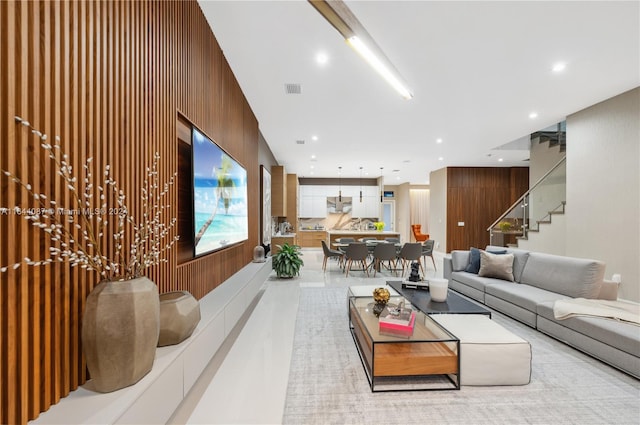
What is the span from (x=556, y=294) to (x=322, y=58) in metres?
3.97

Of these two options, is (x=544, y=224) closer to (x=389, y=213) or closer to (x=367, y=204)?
(x=367, y=204)

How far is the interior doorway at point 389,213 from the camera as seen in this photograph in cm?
1409

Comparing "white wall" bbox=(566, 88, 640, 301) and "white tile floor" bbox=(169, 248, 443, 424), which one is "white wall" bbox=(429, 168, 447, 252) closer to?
"white wall" bbox=(566, 88, 640, 301)

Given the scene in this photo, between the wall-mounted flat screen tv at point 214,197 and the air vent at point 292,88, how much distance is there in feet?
4.22

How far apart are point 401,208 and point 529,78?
10452 millimetres

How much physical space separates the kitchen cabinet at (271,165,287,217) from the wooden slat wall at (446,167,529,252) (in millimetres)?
5710

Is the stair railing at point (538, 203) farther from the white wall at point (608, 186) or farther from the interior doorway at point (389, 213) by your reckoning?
the interior doorway at point (389, 213)

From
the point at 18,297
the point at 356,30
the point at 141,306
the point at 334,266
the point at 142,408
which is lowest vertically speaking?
the point at 334,266

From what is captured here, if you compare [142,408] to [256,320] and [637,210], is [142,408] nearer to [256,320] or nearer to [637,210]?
[256,320]

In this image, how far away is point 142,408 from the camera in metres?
1.23

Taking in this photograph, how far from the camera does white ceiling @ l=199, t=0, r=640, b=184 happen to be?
2.46 m

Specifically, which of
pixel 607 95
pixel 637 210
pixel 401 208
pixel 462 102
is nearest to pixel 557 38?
pixel 462 102

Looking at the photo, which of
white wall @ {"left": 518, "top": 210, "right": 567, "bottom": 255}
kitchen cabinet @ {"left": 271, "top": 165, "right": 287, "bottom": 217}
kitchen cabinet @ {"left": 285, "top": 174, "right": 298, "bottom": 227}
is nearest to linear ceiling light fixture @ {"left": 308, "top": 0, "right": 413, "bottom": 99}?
white wall @ {"left": 518, "top": 210, "right": 567, "bottom": 255}

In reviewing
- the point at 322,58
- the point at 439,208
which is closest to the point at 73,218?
the point at 322,58
